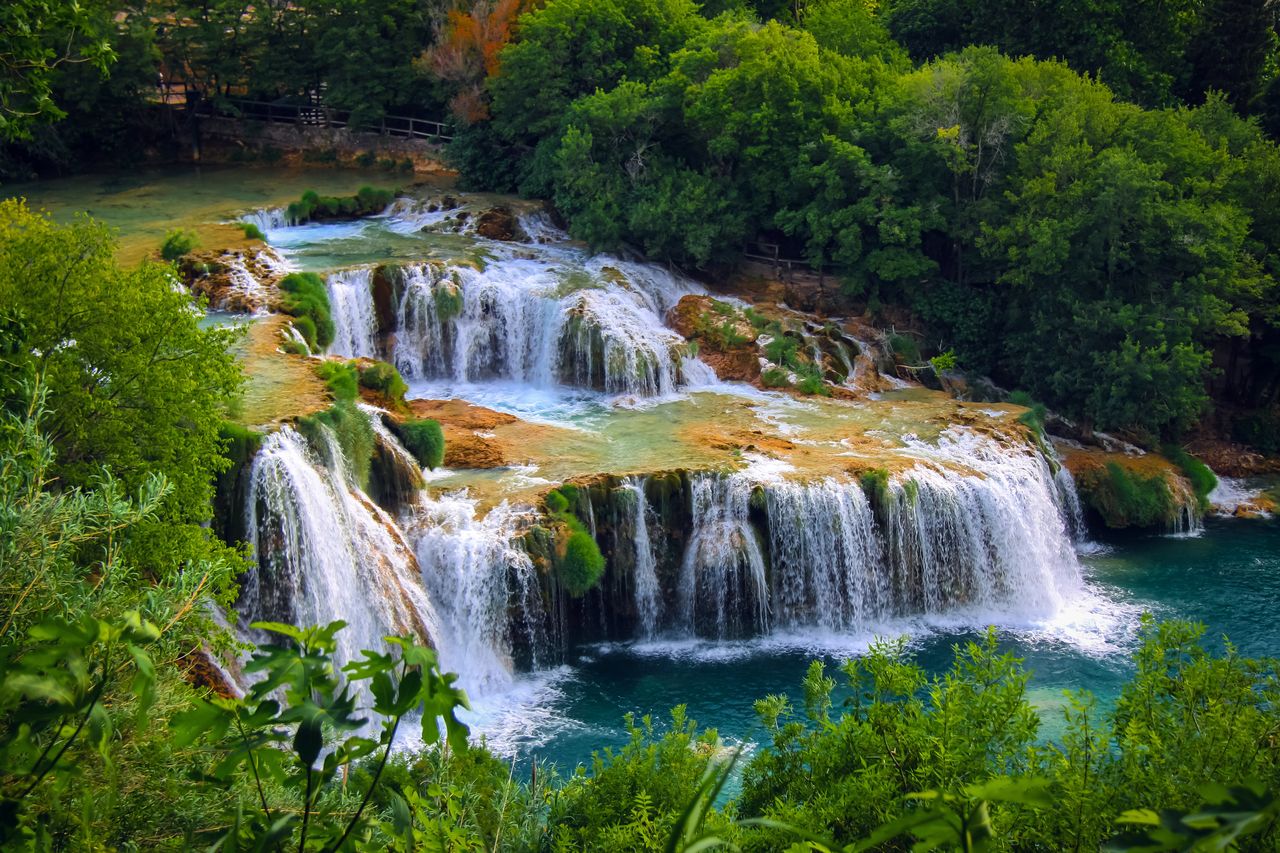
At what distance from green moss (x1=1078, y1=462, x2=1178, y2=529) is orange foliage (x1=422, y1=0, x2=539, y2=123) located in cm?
1957

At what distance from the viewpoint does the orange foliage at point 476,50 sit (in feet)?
112

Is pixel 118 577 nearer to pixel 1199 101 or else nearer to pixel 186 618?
pixel 186 618

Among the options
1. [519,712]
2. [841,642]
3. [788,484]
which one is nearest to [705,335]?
[788,484]

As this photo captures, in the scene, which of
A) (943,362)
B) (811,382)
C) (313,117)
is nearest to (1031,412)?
(943,362)

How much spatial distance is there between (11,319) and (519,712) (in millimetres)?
10429

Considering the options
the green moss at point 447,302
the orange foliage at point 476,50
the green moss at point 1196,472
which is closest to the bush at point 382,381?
the green moss at point 447,302

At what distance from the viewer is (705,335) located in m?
27.8

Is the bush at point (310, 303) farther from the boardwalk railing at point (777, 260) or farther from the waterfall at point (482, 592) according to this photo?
the boardwalk railing at point (777, 260)

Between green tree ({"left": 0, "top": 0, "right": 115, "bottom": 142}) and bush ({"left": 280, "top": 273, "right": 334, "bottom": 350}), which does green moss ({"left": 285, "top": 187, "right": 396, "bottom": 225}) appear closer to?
bush ({"left": 280, "top": 273, "right": 334, "bottom": 350})

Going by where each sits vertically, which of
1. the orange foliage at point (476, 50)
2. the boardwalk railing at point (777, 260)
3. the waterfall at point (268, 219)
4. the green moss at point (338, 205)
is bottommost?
the boardwalk railing at point (777, 260)

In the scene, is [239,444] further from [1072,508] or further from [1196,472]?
[1196,472]

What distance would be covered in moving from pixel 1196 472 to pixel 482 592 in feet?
54.7

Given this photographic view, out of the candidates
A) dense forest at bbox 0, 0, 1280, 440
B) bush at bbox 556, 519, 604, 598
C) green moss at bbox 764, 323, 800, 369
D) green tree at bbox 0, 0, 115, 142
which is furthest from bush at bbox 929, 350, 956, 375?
green tree at bbox 0, 0, 115, 142

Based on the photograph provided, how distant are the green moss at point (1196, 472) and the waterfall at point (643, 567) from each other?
42.7ft
